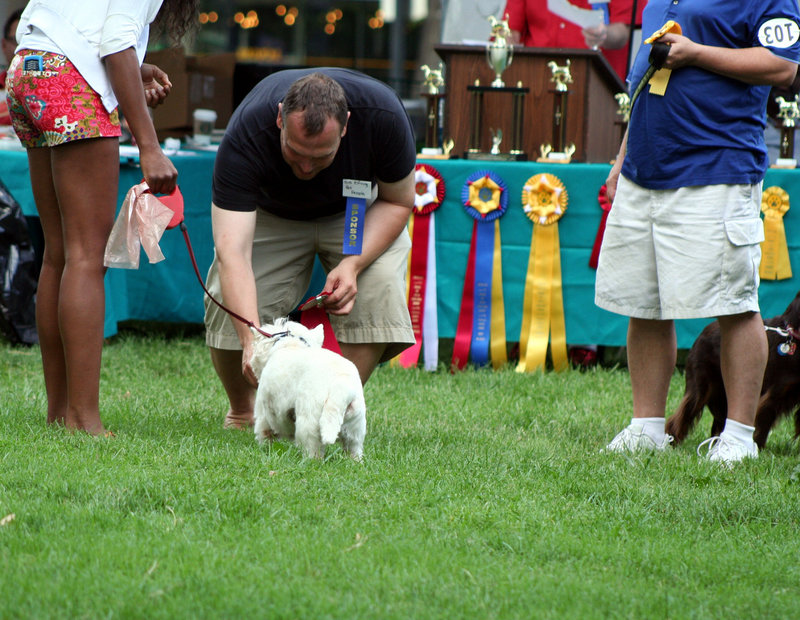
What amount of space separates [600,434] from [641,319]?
0.54 m

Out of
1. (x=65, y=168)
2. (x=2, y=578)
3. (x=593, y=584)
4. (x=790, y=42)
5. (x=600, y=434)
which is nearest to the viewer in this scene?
(x=2, y=578)

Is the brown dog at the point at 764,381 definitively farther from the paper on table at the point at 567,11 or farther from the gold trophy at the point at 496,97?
the paper on table at the point at 567,11

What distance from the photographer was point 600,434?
3996 mm

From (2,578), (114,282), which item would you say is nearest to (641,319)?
(2,578)

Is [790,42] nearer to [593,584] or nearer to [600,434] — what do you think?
[600,434]

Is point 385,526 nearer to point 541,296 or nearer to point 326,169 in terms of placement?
point 326,169

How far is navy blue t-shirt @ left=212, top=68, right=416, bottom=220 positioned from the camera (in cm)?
340

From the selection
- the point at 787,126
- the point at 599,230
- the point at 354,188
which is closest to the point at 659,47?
the point at 354,188

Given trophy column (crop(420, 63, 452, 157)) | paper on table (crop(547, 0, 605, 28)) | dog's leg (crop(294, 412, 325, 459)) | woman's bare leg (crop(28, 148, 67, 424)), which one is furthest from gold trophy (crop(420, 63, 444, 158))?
dog's leg (crop(294, 412, 325, 459))

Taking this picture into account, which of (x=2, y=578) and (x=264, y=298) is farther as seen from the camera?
(x=264, y=298)

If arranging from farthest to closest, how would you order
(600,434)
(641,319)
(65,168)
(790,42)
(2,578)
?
(600,434) → (641,319) → (790,42) → (65,168) → (2,578)

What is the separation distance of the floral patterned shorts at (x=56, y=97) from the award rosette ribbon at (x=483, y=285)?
2618mm

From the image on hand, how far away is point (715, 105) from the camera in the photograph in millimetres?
3396

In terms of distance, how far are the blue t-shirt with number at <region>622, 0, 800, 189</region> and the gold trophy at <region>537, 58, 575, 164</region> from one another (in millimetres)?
1959
